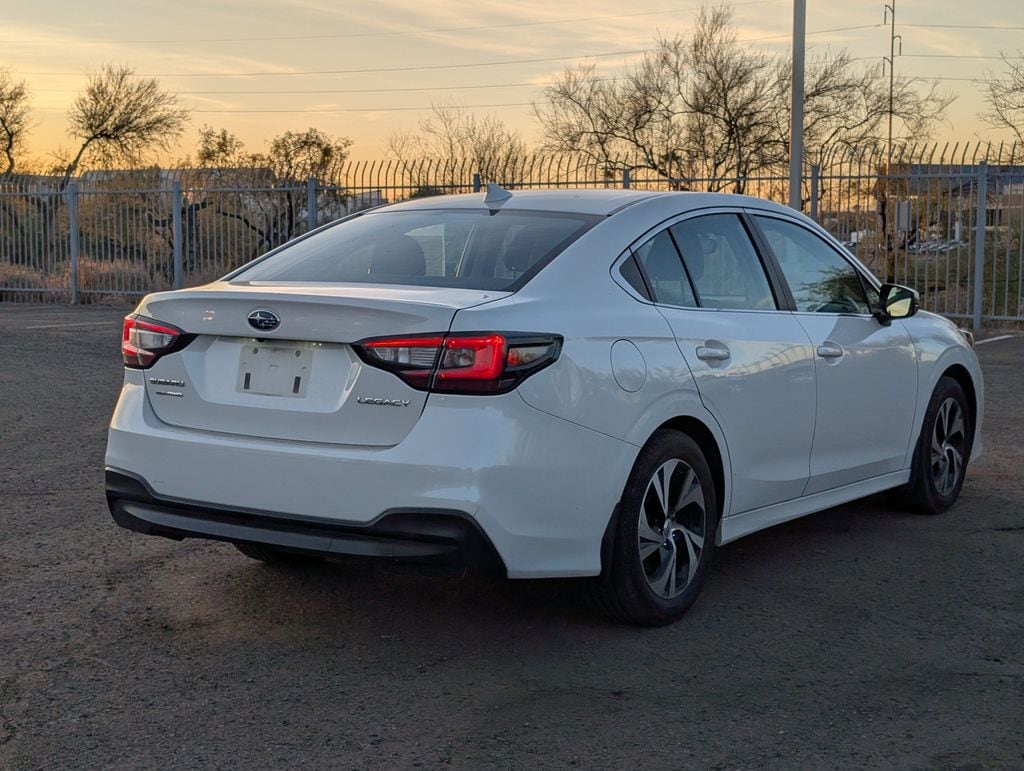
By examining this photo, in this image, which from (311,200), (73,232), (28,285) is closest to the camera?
(311,200)

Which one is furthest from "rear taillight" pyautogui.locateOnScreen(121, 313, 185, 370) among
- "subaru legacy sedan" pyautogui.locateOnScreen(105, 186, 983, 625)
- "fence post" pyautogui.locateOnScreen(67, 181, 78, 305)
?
"fence post" pyautogui.locateOnScreen(67, 181, 78, 305)

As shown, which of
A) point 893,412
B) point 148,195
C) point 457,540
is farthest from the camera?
point 148,195

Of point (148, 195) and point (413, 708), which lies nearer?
point (413, 708)

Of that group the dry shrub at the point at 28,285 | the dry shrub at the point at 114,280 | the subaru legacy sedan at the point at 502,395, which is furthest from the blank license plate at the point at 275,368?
the dry shrub at the point at 28,285

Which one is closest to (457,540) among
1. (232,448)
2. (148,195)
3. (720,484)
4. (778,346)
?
(232,448)

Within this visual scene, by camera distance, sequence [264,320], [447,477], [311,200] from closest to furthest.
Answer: [447,477] → [264,320] → [311,200]

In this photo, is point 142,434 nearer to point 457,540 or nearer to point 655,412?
point 457,540

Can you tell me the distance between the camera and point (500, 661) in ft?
14.2

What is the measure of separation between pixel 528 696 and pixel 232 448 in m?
1.22

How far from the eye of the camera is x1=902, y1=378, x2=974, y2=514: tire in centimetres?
654

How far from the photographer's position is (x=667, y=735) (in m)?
3.69

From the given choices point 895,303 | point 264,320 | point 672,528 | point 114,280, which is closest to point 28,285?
point 114,280

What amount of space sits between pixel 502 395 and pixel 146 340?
136cm

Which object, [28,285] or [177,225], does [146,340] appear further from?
[28,285]
